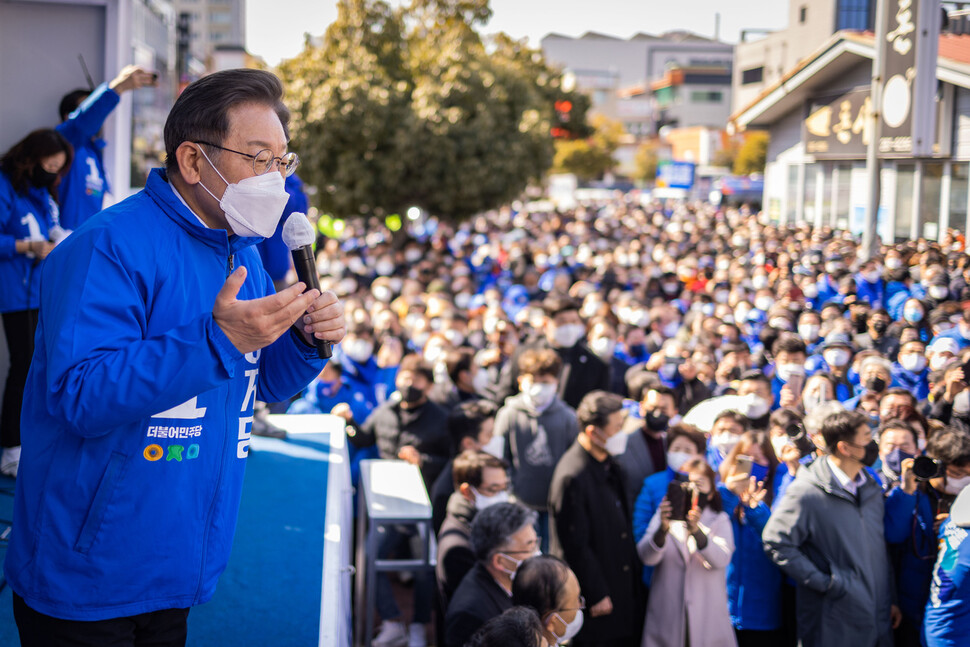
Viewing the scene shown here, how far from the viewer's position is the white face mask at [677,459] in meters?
5.85

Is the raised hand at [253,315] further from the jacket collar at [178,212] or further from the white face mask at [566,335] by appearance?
the white face mask at [566,335]

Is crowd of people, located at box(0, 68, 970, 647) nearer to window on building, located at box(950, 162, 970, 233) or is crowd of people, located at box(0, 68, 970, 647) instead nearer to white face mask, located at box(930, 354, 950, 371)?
white face mask, located at box(930, 354, 950, 371)

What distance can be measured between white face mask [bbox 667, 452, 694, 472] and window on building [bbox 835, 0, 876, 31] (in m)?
16.9

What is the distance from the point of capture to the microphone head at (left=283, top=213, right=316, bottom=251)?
1978 mm

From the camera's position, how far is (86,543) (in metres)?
1.85

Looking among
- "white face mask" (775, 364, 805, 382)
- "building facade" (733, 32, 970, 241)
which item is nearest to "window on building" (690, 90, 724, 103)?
"building facade" (733, 32, 970, 241)

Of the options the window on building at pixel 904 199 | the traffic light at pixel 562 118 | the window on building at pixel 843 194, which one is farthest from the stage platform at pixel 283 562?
the traffic light at pixel 562 118

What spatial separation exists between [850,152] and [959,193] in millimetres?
4508

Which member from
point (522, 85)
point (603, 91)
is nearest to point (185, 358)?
point (522, 85)

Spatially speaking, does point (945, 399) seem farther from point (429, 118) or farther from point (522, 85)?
point (522, 85)

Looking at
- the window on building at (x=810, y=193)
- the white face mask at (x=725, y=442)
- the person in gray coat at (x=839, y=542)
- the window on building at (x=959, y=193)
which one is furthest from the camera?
the window on building at (x=810, y=193)

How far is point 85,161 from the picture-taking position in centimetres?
482

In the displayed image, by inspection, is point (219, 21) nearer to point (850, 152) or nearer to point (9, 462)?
point (850, 152)

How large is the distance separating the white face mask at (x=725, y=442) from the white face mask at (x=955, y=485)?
1300 millimetres
